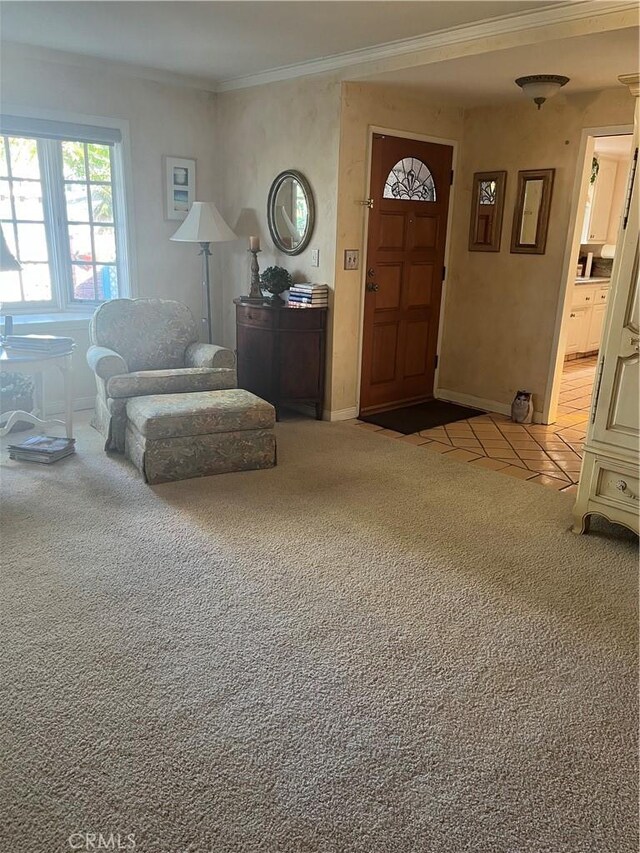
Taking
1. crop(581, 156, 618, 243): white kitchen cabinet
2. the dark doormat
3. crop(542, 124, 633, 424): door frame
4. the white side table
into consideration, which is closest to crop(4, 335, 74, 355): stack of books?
the white side table

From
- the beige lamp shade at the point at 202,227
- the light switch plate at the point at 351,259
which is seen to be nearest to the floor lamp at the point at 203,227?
the beige lamp shade at the point at 202,227

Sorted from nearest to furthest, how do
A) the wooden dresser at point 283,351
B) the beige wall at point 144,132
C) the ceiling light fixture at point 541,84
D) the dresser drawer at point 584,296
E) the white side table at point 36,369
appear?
the white side table at point 36,369, the ceiling light fixture at point 541,84, the beige wall at point 144,132, the wooden dresser at point 283,351, the dresser drawer at point 584,296

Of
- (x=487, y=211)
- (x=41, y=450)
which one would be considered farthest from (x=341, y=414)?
(x=41, y=450)

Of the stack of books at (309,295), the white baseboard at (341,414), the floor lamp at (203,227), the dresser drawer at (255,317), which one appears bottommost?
the white baseboard at (341,414)

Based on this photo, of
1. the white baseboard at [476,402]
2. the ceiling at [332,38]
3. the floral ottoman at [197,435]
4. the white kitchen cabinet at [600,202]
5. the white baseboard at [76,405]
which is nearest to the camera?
the ceiling at [332,38]

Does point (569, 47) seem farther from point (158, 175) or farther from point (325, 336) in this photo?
point (158, 175)

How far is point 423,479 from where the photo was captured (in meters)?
3.77

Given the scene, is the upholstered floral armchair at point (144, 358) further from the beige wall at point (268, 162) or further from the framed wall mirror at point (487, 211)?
the framed wall mirror at point (487, 211)

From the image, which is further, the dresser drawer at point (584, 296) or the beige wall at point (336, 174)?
the dresser drawer at point (584, 296)

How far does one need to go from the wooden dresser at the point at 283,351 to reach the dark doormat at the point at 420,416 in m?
0.54

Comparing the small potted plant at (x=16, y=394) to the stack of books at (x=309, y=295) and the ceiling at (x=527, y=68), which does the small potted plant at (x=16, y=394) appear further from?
the ceiling at (x=527, y=68)

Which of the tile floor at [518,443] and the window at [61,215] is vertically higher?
the window at [61,215]

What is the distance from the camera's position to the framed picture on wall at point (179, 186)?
5062 mm

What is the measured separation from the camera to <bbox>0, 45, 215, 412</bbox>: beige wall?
431 cm
